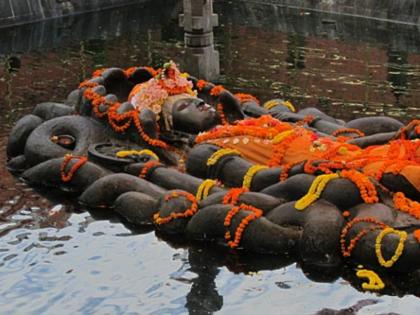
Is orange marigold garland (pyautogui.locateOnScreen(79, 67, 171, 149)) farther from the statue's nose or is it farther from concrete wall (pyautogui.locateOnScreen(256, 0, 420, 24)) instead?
concrete wall (pyautogui.locateOnScreen(256, 0, 420, 24))

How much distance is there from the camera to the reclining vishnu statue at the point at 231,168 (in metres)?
9.91

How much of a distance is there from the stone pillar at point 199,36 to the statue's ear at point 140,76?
6.98 m

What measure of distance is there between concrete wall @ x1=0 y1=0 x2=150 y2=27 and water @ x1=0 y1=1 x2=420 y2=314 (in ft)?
2.38

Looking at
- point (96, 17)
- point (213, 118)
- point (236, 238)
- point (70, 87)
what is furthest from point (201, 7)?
point (96, 17)

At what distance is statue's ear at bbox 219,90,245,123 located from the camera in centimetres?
1428

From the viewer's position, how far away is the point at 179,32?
32375 mm

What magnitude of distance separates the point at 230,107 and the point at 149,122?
1.83 metres

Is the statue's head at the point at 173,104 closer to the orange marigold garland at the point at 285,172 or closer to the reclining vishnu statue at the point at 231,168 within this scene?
the reclining vishnu statue at the point at 231,168

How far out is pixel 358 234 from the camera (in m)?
9.77

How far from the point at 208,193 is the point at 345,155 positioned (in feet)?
6.37

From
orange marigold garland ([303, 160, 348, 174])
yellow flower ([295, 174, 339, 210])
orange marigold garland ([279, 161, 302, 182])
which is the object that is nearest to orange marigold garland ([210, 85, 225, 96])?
orange marigold garland ([279, 161, 302, 182])

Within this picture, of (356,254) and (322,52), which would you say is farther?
(322,52)

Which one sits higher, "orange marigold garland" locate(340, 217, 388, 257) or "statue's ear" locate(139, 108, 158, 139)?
"statue's ear" locate(139, 108, 158, 139)

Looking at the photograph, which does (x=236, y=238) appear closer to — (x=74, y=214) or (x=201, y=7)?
(x=74, y=214)
